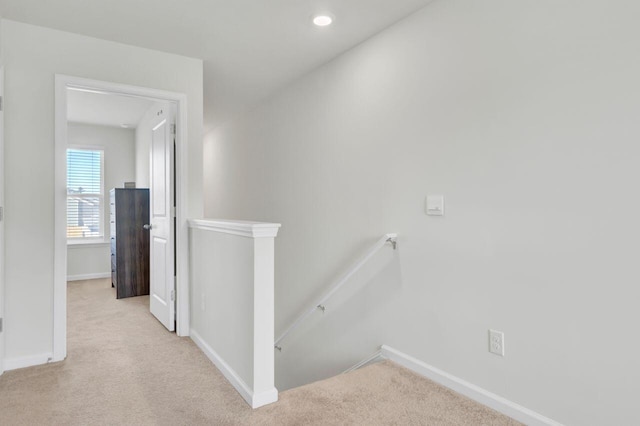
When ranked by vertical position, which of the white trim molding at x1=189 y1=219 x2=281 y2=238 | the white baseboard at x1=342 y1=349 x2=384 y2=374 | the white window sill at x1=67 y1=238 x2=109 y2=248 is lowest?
the white baseboard at x1=342 y1=349 x2=384 y2=374

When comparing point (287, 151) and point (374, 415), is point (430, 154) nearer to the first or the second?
point (374, 415)

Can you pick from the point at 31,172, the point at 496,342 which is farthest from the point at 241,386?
the point at 31,172

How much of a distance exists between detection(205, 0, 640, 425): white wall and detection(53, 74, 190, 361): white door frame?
1.32 m

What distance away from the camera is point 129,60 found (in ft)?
9.89

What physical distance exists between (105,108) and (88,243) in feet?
7.37

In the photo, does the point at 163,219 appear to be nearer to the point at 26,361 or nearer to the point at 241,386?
the point at 26,361

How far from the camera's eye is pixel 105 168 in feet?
20.4

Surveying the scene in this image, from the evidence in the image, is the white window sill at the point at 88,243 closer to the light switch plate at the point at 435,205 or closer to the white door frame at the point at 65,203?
the white door frame at the point at 65,203

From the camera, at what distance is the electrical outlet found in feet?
6.61

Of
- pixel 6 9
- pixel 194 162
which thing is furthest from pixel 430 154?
pixel 6 9

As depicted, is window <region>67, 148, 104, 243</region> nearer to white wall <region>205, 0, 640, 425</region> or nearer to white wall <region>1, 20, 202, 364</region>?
white wall <region>1, 20, 202, 364</region>

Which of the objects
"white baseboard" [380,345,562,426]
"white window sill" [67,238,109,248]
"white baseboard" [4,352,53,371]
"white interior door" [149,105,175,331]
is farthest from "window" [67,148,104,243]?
"white baseboard" [380,345,562,426]

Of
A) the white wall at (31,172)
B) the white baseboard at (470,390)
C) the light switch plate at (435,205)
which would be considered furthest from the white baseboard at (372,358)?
the white wall at (31,172)

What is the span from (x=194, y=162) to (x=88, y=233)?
396 centimetres
